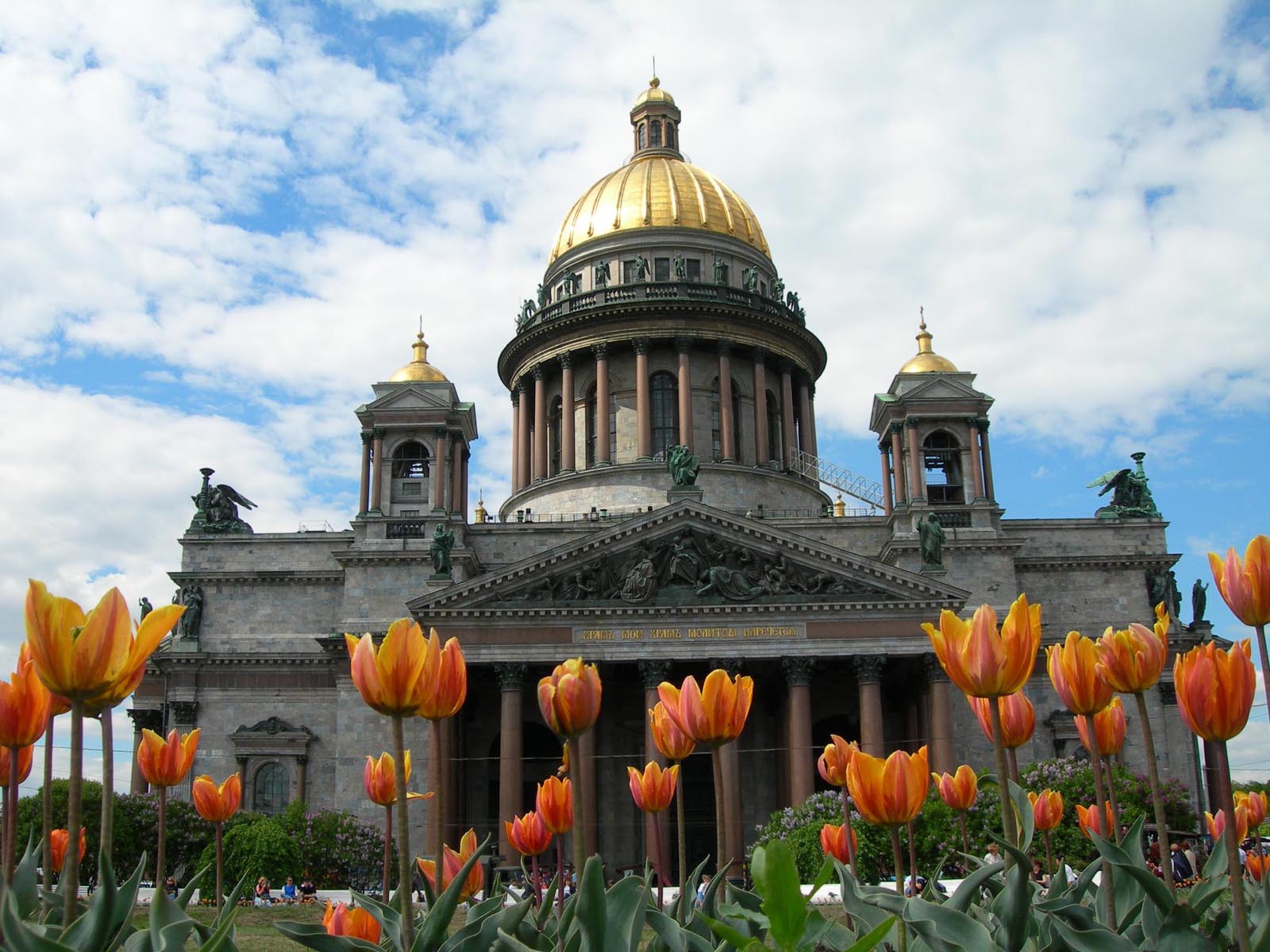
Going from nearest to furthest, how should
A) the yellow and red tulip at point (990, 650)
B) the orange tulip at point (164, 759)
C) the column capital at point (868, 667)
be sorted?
1. the yellow and red tulip at point (990, 650)
2. the orange tulip at point (164, 759)
3. the column capital at point (868, 667)

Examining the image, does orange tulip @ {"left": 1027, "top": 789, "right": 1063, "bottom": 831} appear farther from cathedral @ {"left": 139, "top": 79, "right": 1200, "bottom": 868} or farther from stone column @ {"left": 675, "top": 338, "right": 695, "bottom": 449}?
stone column @ {"left": 675, "top": 338, "right": 695, "bottom": 449}

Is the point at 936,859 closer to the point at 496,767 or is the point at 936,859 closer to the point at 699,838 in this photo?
the point at 699,838

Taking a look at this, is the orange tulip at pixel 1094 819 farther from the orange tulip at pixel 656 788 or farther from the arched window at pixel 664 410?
the arched window at pixel 664 410

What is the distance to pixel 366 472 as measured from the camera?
5334cm

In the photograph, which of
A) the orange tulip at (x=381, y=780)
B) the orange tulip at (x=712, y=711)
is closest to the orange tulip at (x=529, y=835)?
the orange tulip at (x=381, y=780)

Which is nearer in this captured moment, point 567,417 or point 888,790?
point 888,790

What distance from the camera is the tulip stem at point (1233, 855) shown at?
5.38m

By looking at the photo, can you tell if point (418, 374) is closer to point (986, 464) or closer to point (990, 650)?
point (986, 464)

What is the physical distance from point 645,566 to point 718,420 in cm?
1902

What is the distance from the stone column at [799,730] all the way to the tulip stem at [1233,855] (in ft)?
119

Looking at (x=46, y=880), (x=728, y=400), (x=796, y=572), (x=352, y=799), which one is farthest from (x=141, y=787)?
(x=46, y=880)

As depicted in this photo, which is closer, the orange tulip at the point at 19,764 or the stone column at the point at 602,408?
the orange tulip at the point at 19,764

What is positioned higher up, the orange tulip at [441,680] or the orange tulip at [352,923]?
the orange tulip at [441,680]

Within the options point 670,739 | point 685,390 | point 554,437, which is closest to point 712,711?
point 670,739
